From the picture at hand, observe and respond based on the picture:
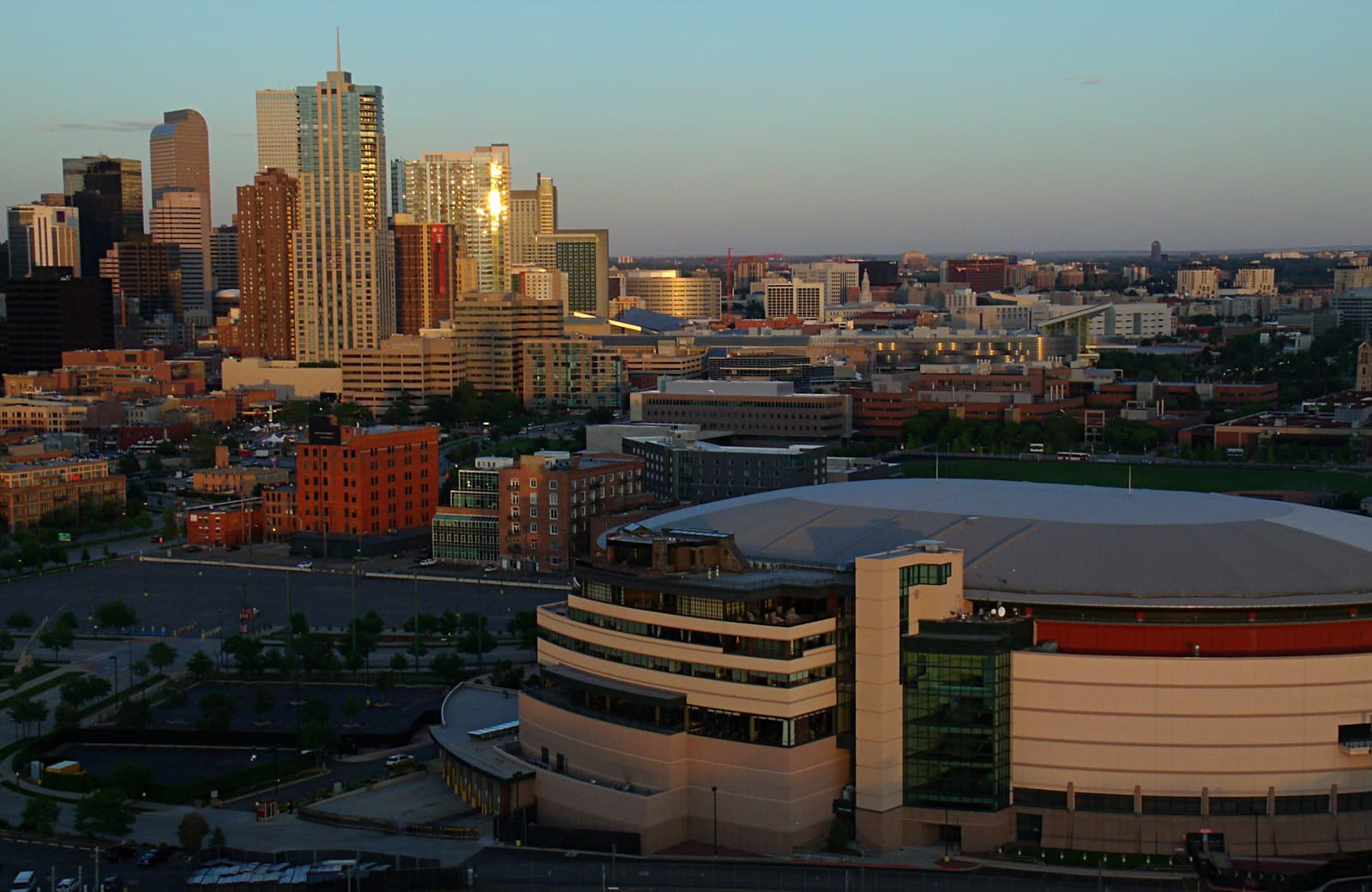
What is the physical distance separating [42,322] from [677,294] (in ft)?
231

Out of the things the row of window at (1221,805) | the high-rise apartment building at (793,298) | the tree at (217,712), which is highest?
the high-rise apartment building at (793,298)

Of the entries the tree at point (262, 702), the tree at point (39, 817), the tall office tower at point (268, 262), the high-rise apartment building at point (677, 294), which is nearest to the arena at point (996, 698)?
the tree at point (39, 817)

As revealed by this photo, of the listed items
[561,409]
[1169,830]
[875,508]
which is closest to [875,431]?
[561,409]

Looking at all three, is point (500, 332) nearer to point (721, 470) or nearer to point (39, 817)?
point (721, 470)

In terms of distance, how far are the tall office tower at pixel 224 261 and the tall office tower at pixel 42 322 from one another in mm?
61556

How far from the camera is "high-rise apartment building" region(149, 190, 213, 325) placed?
16125cm

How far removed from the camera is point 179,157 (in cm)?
18862

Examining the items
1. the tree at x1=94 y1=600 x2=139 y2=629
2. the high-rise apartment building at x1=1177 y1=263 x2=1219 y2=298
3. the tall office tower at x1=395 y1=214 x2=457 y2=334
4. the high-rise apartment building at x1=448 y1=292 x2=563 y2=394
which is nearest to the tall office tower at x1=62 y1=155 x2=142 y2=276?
the tall office tower at x1=395 y1=214 x2=457 y2=334

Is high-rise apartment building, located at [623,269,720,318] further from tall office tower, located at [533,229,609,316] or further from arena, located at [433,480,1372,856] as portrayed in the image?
arena, located at [433,480,1372,856]

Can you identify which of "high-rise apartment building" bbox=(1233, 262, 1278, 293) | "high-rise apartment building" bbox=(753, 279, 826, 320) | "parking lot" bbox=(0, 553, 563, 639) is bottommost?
"parking lot" bbox=(0, 553, 563, 639)

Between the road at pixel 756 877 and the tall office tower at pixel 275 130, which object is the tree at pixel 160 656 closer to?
the road at pixel 756 877

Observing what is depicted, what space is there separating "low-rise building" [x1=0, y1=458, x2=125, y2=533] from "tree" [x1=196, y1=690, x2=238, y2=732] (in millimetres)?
24997

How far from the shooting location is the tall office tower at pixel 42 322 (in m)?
104

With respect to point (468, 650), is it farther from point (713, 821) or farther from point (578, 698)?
point (713, 821)
